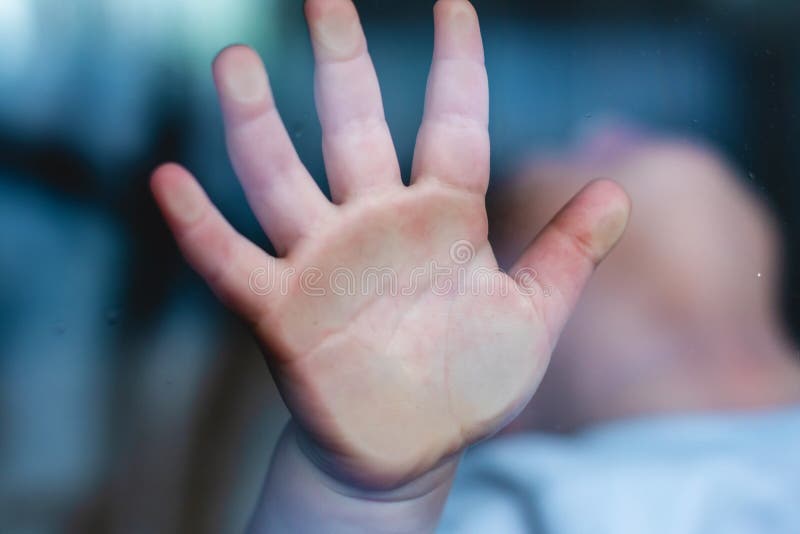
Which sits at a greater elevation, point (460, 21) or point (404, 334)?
point (460, 21)

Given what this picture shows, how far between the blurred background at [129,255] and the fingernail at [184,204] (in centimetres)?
Answer: 13

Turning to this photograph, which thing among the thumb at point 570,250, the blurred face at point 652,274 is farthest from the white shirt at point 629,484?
the thumb at point 570,250

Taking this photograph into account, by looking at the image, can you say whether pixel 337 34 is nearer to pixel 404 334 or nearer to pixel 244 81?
pixel 244 81

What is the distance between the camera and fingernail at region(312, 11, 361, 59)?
0.36 m

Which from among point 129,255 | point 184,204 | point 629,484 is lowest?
point 629,484

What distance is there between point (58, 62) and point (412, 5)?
250 millimetres

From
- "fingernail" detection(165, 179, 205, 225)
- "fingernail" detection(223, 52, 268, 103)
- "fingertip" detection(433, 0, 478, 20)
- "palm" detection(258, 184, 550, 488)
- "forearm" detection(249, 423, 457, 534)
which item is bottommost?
"forearm" detection(249, 423, 457, 534)

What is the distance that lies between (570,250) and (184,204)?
0.71 feet

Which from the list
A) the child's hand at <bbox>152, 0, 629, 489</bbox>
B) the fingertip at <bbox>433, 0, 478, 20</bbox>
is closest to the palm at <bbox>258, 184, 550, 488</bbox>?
the child's hand at <bbox>152, 0, 629, 489</bbox>

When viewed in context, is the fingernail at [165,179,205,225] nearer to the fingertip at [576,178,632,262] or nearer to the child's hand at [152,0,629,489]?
the child's hand at [152,0,629,489]

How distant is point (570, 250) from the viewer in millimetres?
409

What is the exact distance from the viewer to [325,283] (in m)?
0.36

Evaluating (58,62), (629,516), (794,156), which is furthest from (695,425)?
(58,62)

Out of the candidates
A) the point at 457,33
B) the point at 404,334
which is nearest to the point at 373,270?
the point at 404,334
